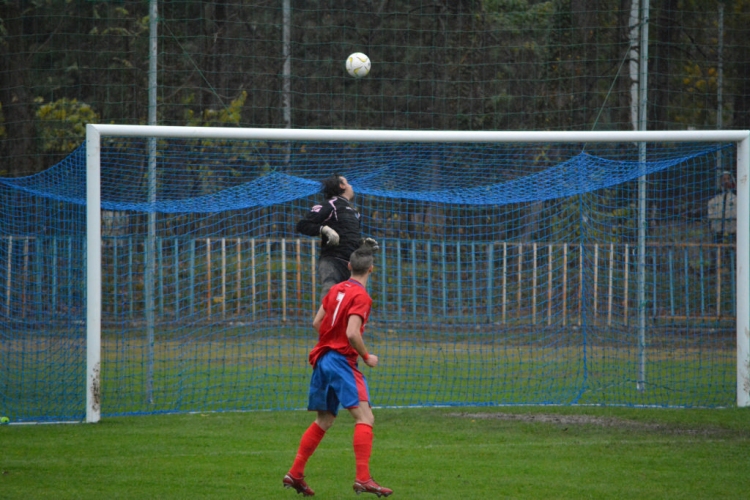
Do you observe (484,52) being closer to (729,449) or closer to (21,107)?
(21,107)

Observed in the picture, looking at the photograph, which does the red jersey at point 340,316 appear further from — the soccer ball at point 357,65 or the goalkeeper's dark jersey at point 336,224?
the soccer ball at point 357,65

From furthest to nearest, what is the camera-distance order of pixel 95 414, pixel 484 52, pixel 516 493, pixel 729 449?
pixel 484 52, pixel 95 414, pixel 729 449, pixel 516 493

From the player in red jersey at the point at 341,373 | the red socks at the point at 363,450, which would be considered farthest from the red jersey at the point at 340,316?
the red socks at the point at 363,450

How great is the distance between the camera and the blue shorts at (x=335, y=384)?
557 cm

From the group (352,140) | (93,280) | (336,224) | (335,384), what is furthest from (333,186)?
(335,384)

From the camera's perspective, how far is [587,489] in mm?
5883

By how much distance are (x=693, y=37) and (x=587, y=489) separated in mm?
10116

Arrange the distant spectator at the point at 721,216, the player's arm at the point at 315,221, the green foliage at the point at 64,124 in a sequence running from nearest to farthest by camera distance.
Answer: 1. the player's arm at the point at 315,221
2. the green foliage at the point at 64,124
3. the distant spectator at the point at 721,216

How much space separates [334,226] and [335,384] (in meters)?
2.58

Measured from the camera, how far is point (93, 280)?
27.4ft

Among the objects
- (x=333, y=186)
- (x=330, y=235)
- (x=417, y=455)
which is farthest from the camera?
(x=333, y=186)

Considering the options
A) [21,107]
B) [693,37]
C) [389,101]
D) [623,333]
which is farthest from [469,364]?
[21,107]

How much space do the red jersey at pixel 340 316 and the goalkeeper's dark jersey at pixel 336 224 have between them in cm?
219

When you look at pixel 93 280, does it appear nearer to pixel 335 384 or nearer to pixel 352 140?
pixel 352 140
